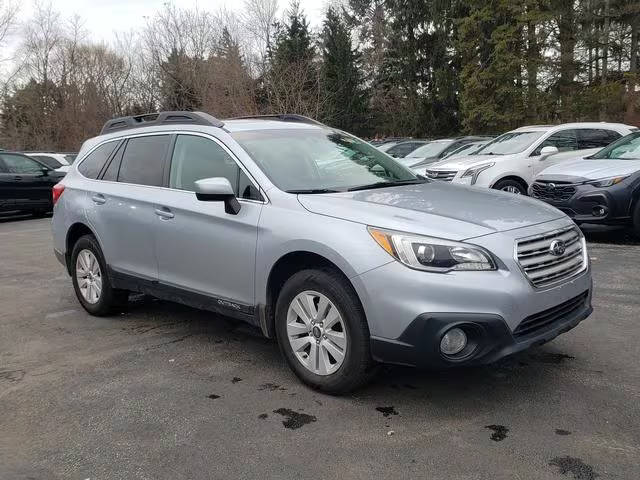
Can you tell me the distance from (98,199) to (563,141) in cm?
890

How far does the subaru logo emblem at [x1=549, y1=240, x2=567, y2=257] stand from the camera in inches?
138

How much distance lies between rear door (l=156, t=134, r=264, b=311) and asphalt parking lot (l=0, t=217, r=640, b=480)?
58 centimetres

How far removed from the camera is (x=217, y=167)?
4.35 metres

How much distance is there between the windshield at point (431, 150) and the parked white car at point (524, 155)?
361 cm

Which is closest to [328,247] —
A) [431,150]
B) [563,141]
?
[563,141]

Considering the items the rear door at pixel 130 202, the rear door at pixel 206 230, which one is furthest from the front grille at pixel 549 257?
the rear door at pixel 130 202

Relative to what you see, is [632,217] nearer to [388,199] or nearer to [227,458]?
[388,199]

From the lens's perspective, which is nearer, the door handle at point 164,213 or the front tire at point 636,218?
the door handle at point 164,213

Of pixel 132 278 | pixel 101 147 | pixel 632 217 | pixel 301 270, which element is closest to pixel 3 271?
pixel 101 147

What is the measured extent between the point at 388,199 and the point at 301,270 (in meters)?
0.71

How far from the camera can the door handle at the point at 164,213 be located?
4506mm

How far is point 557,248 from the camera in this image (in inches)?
139

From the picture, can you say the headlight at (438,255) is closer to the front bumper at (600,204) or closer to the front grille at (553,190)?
the front bumper at (600,204)

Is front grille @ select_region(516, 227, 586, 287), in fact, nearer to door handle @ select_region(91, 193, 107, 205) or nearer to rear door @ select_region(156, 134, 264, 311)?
rear door @ select_region(156, 134, 264, 311)
